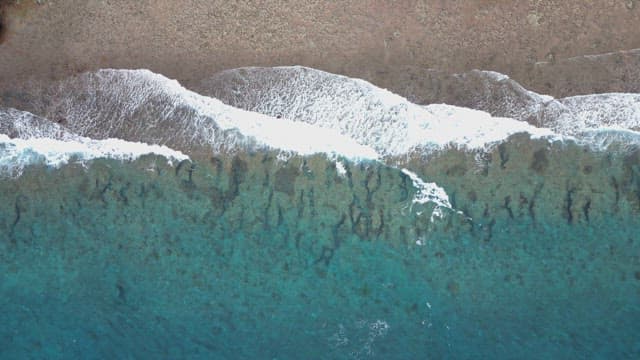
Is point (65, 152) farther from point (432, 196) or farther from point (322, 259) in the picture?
point (432, 196)

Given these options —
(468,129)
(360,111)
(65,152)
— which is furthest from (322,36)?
(65,152)

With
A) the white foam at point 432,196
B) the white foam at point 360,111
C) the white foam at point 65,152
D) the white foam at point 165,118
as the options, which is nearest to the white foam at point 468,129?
the white foam at point 360,111

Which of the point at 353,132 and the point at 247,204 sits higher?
the point at 353,132

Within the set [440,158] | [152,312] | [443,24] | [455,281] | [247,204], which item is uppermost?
[443,24]

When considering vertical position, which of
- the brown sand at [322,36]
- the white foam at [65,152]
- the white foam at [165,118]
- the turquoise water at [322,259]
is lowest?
the turquoise water at [322,259]

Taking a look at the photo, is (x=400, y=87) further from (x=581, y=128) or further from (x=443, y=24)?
(x=581, y=128)

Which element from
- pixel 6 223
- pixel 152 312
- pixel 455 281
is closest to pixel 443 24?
pixel 455 281

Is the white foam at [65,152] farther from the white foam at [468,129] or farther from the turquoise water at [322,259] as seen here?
the white foam at [468,129]
